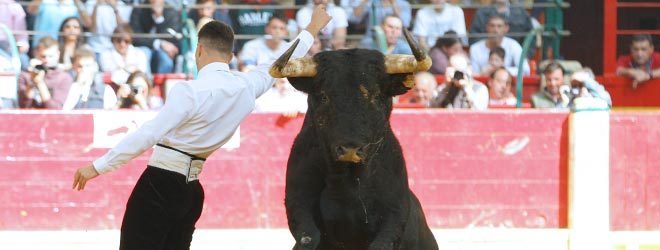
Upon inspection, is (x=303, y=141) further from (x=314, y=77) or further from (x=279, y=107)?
(x=279, y=107)

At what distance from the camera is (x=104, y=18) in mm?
10875

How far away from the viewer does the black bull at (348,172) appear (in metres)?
5.10

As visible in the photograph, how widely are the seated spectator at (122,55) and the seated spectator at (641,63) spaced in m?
3.89

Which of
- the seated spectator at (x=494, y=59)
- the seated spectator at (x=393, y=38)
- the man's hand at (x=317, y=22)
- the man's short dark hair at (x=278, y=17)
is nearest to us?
the man's hand at (x=317, y=22)

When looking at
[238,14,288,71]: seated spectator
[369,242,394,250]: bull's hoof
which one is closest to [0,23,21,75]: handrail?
[238,14,288,71]: seated spectator

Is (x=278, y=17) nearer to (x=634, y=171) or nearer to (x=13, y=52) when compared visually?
(x=13, y=52)

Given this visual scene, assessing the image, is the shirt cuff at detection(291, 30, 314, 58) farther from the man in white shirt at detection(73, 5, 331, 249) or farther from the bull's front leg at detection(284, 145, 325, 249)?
the bull's front leg at detection(284, 145, 325, 249)

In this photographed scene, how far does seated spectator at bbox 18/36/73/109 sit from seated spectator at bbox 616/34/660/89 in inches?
175

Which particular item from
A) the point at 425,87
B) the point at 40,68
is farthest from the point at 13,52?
the point at 425,87

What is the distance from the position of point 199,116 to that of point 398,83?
0.81 m

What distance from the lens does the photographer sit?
31.2 ft

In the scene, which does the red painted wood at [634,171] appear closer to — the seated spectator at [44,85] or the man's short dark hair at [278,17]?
the man's short dark hair at [278,17]

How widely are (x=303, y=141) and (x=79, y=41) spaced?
5.61 m

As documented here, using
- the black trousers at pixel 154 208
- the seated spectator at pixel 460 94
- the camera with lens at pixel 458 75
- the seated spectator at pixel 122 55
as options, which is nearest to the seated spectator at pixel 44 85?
the seated spectator at pixel 122 55
